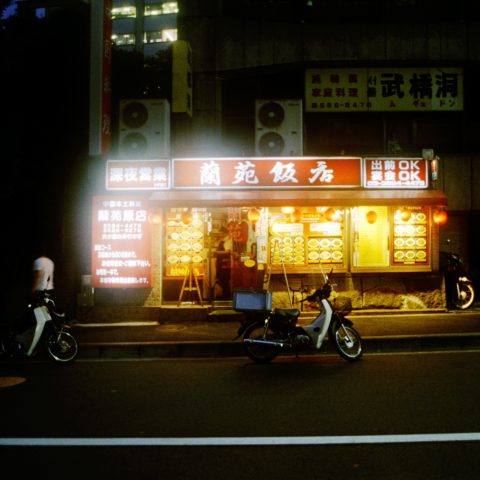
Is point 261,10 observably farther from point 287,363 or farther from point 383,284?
point 287,363

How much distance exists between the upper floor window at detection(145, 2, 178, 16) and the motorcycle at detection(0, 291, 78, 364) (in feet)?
180

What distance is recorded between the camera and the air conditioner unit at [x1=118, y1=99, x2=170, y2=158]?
15.0 m

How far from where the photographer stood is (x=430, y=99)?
655 inches

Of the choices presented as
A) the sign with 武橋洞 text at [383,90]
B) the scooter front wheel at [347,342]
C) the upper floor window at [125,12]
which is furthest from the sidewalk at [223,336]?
the upper floor window at [125,12]

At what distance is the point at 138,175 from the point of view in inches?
564

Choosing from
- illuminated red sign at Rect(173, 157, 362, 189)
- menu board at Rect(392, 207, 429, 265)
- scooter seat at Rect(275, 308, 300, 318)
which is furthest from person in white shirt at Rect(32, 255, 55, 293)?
menu board at Rect(392, 207, 429, 265)

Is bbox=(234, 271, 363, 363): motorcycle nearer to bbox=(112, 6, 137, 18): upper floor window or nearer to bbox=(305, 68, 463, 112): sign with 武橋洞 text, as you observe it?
bbox=(305, 68, 463, 112): sign with 武橋洞 text

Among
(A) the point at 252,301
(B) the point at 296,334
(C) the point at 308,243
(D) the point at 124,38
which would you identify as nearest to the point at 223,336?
(A) the point at 252,301

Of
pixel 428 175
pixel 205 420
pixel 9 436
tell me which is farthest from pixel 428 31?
pixel 9 436

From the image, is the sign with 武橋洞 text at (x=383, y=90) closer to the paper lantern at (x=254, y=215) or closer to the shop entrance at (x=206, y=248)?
the paper lantern at (x=254, y=215)

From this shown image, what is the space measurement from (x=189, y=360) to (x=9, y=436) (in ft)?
15.8

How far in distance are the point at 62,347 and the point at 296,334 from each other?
168 inches

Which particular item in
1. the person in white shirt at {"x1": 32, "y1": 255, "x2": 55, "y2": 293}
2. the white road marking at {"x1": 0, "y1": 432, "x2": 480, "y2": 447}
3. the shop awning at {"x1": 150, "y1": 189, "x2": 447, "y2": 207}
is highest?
the shop awning at {"x1": 150, "y1": 189, "x2": 447, "y2": 207}

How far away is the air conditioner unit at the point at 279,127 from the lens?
15617mm
